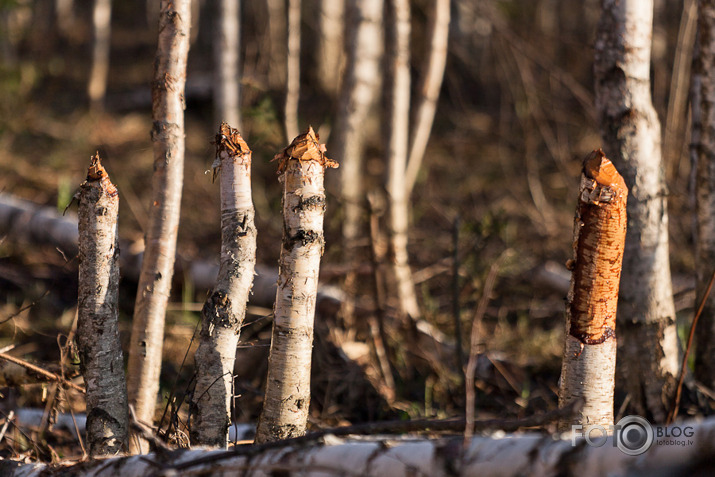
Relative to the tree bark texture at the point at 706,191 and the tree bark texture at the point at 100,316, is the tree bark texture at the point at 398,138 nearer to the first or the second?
the tree bark texture at the point at 706,191

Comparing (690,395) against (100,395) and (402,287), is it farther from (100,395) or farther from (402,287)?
(100,395)

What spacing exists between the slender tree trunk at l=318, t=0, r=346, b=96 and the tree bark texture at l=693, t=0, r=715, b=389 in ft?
22.1

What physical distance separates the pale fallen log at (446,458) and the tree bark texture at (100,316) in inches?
11.1

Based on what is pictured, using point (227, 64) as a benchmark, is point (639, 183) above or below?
below

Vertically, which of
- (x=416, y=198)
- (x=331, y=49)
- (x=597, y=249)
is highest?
(x=331, y=49)

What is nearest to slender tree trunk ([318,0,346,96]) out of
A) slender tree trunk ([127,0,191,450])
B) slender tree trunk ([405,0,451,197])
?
slender tree trunk ([405,0,451,197])

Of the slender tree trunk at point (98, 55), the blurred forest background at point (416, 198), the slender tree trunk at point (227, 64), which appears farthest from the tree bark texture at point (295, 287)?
the slender tree trunk at point (98, 55)

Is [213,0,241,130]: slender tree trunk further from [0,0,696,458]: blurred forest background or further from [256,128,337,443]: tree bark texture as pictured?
[256,128,337,443]: tree bark texture

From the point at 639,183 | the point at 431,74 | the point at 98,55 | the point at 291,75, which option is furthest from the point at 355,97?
the point at 98,55

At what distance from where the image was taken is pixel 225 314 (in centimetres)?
200

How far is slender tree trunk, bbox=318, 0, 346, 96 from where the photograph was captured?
9.11 metres

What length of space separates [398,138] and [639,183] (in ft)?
5.82

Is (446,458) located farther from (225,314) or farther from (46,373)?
(46,373)

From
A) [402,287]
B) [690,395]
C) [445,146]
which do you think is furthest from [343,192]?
[445,146]
